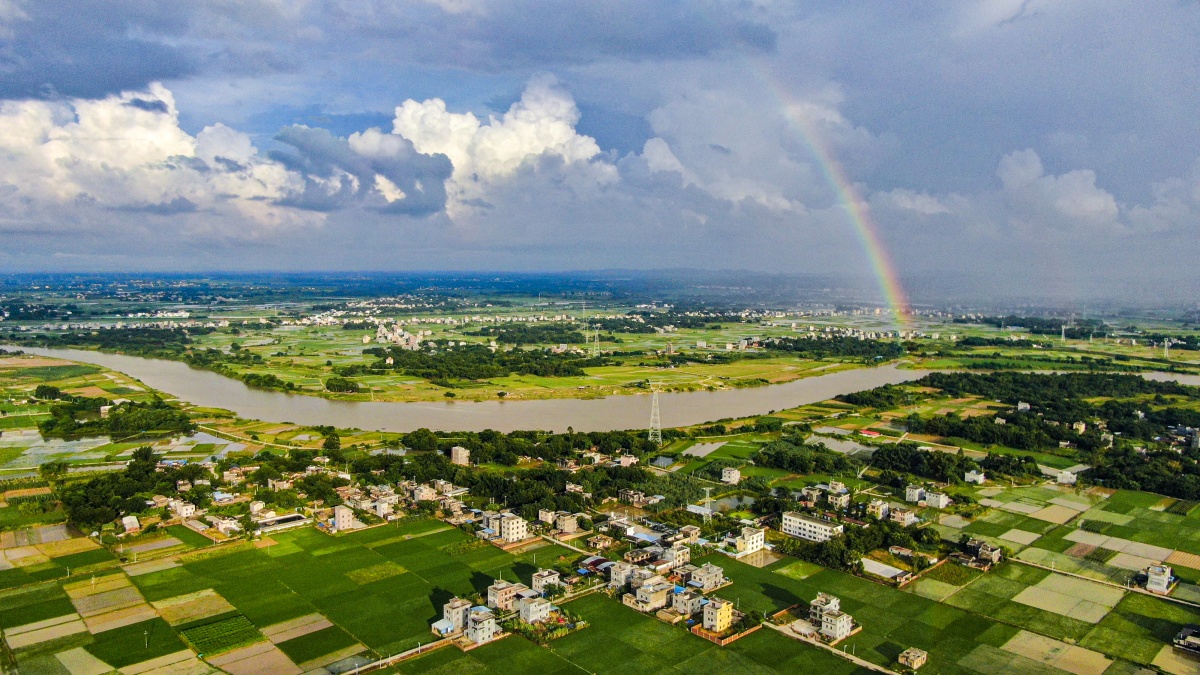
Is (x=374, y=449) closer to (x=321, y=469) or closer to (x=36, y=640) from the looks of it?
(x=321, y=469)

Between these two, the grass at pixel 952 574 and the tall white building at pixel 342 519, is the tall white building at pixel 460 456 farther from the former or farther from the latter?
the grass at pixel 952 574

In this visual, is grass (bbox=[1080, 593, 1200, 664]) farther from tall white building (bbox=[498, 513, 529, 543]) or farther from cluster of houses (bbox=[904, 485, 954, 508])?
tall white building (bbox=[498, 513, 529, 543])

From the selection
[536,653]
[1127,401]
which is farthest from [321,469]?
[1127,401]

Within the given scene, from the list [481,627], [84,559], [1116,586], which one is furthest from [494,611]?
[1116,586]

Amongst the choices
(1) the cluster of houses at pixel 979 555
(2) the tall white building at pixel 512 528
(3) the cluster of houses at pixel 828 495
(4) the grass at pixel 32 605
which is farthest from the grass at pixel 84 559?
(1) the cluster of houses at pixel 979 555

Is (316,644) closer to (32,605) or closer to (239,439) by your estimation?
(32,605)
